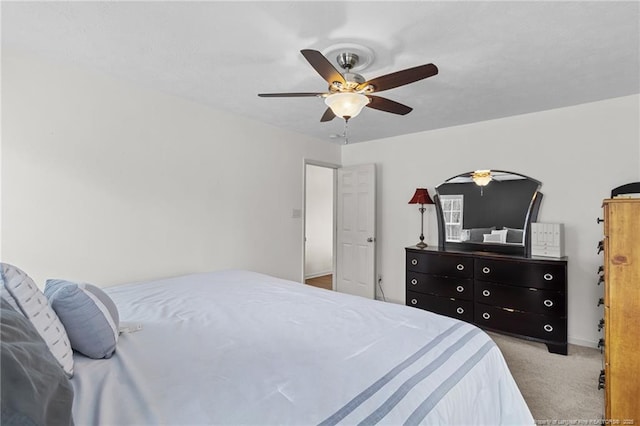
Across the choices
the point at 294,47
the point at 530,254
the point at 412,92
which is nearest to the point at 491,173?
the point at 530,254

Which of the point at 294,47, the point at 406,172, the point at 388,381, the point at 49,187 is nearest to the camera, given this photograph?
the point at 388,381

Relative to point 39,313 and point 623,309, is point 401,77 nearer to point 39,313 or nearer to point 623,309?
point 623,309

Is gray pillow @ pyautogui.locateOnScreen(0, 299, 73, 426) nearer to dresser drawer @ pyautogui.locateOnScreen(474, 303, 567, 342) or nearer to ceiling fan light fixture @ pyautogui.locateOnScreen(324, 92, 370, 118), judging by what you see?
ceiling fan light fixture @ pyautogui.locateOnScreen(324, 92, 370, 118)

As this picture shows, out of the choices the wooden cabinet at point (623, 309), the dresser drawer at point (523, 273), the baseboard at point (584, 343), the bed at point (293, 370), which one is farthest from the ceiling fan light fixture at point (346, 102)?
the baseboard at point (584, 343)

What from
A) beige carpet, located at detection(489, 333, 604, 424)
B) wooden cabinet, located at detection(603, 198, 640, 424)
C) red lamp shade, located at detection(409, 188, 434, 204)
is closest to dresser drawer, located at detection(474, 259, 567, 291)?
beige carpet, located at detection(489, 333, 604, 424)

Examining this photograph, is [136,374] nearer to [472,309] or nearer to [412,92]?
[412,92]

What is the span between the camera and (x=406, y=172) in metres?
4.25

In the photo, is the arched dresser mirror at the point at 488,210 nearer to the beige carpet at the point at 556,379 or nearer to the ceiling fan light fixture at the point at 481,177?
the ceiling fan light fixture at the point at 481,177

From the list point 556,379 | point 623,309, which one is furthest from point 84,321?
point 556,379

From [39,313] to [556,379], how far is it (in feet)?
10.6

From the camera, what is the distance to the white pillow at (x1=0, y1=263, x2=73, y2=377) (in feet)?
3.20

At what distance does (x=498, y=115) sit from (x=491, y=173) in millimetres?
635

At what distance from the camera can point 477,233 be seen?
3684 mm

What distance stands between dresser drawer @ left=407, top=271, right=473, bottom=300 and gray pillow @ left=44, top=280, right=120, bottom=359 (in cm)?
311
